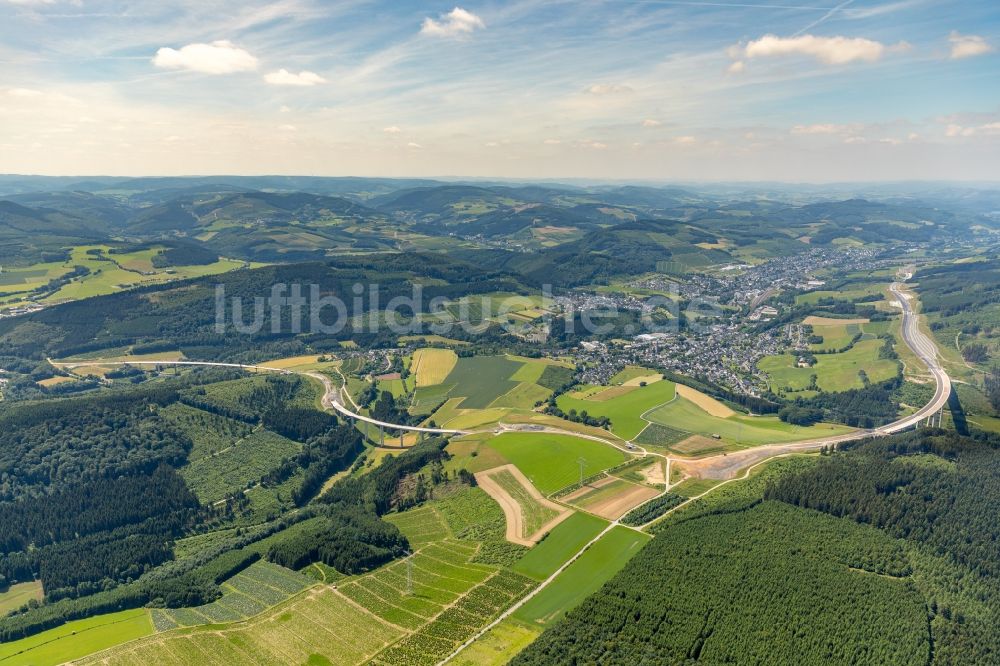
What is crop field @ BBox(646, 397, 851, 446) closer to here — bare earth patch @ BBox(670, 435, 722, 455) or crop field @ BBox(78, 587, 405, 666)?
bare earth patch @ BBox(670, 435, 722, 455)

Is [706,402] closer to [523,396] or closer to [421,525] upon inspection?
[523,396]

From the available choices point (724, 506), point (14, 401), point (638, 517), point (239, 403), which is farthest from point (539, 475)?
point (14, 401)

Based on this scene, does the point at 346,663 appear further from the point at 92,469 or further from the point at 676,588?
the point at 92,469

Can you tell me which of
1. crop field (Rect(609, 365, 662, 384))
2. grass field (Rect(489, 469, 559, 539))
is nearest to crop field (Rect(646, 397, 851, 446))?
crop field (Rect(609, 365, 662, 384))

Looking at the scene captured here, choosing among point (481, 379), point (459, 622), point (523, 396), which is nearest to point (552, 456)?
point (523, 396)

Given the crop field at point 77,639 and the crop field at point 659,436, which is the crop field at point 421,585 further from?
the crop field at point 659,436

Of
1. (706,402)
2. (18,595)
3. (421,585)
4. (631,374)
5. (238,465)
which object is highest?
(631,374)

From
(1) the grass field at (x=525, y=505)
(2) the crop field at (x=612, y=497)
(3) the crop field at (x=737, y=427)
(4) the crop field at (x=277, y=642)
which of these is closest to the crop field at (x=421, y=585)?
(4) the crop field at (x=277, y=642)
